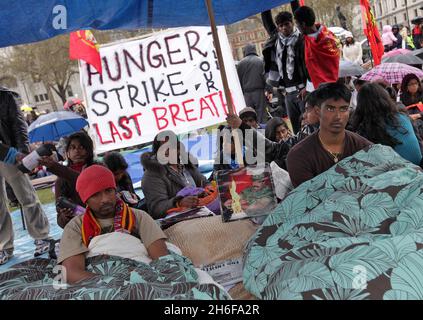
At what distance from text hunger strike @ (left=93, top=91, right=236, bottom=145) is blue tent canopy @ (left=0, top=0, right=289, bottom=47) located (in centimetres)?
162

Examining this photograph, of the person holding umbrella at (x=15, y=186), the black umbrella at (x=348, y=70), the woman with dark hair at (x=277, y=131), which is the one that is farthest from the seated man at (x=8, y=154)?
the black umbrella at (x=348, y=70)

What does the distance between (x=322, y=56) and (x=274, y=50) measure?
0.72 metres

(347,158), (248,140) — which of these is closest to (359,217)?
(347,158)

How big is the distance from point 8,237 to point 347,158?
3611 mm

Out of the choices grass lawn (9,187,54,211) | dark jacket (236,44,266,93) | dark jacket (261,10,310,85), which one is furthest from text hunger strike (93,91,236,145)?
dark jacket (236,44,266,93)

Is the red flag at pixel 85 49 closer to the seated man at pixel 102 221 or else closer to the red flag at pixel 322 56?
the red flag at pixel 322 56

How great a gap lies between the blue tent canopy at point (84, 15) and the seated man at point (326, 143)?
1.49 metres

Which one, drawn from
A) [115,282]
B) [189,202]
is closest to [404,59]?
[189,202]

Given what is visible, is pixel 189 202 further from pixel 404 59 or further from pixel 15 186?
pixel 404 59

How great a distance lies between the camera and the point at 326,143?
10.6ft

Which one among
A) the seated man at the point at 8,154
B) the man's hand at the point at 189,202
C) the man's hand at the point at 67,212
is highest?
the seated man at the point at 8,154

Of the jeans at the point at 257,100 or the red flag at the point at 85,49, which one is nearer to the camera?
the red flag at the point at 85,49

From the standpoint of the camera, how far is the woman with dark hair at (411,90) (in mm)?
6039
